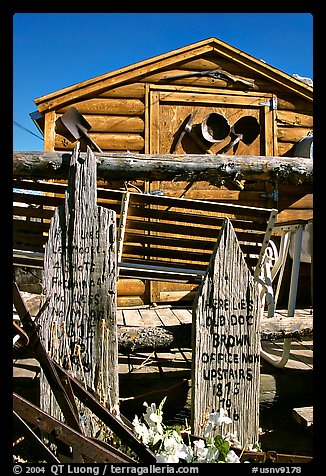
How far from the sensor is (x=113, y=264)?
1844 millimetres

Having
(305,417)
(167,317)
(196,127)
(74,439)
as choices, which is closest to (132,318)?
(167,317)

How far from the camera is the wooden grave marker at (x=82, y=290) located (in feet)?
5.87

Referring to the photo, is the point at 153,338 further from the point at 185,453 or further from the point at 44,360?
the point at 44,360

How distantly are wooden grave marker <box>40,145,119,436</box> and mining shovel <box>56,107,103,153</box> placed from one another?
4.14 meters

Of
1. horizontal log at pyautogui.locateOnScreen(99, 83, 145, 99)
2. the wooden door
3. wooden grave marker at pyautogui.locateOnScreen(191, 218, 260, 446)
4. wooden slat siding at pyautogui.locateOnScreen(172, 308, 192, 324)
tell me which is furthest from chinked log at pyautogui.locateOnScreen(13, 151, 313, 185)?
horizontal log at pyautogui.locateOnScreen(99, 83, 145, 99)

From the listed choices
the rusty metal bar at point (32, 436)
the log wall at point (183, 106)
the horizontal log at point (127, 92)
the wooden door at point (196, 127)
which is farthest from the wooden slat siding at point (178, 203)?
the horizontal log at point (127, 92)

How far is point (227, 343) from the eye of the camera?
69.9 inches

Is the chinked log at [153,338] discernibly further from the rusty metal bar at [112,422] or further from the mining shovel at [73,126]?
the mining shovel at [73,126]

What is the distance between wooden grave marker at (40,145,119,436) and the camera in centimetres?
179

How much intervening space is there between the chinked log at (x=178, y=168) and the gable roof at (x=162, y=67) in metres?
4.20

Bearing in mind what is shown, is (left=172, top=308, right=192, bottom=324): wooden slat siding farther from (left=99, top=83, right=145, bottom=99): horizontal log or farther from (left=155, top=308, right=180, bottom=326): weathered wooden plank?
(left=99, top=83, right=145, bottom=99): horizontal log
